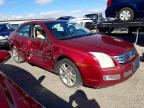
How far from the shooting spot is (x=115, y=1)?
1069 centimetres

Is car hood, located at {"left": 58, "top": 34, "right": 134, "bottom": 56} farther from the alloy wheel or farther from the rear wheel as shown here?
the rear wheel

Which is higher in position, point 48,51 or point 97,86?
point 48,51

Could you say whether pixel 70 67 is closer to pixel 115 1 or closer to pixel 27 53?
pixel 27 53

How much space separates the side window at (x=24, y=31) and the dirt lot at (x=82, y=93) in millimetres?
1275

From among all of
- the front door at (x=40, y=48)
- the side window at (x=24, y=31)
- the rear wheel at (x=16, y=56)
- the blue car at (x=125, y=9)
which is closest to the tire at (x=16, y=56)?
the rear wheel at (x=16, y=56)

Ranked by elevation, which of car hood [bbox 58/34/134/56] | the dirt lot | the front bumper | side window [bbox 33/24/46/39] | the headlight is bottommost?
the dirt lot

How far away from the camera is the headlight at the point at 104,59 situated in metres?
4.95

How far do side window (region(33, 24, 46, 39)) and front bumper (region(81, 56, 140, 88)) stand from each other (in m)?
1.78

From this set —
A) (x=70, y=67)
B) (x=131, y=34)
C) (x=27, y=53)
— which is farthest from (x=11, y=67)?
(x=131, y=34)

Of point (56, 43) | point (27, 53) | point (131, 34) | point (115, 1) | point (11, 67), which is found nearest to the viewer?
point (56, 43)

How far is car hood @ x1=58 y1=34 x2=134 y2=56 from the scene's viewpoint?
517 cm

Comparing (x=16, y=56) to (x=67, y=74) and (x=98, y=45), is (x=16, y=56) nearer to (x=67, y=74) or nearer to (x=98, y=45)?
(x=67, y=74)

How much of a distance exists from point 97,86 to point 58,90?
0.95 meters

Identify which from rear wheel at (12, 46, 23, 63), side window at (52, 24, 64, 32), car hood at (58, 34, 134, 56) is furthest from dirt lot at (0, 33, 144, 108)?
rear wheel at (12, 46, 23, 63)
